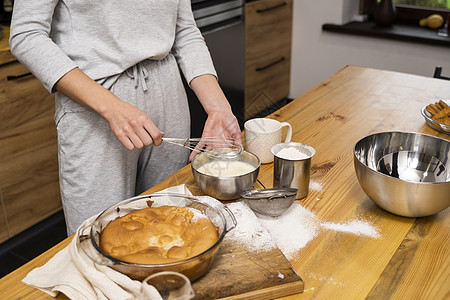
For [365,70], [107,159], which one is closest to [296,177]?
[107,159]

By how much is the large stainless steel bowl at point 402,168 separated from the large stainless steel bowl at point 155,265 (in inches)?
12.2

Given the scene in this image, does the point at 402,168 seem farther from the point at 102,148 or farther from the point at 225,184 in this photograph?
the point at 102,148

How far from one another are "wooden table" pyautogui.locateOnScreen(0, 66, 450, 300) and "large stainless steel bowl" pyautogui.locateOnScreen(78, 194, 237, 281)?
0.11 metres

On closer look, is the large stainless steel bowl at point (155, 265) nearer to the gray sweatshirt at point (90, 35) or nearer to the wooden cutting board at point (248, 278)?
the wooden cutting board at point (248, 278)

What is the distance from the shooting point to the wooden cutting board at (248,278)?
0.74 metres

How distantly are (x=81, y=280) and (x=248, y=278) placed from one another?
26 cm

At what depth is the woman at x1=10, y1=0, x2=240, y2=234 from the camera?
1.03 m

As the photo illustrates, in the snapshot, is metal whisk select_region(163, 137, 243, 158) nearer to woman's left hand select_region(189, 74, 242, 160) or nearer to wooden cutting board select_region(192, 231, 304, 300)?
woman's left hand select_region(189, 74, 242, 160)

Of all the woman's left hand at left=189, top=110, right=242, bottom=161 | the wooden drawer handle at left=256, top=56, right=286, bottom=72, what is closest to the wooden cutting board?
the woman's left hand at left=189, top=110, right=242, bottom=161

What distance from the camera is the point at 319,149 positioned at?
1271 mm

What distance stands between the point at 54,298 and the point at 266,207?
42 centimetres

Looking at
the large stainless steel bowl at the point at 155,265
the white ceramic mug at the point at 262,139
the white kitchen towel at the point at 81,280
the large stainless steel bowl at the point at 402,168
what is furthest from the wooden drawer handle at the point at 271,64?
the white kitchen towel at the point at 81,280

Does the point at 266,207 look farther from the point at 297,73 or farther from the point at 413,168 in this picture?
the point at 297,73

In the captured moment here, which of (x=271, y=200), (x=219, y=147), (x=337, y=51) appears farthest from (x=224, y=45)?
(x=271, y=200)
